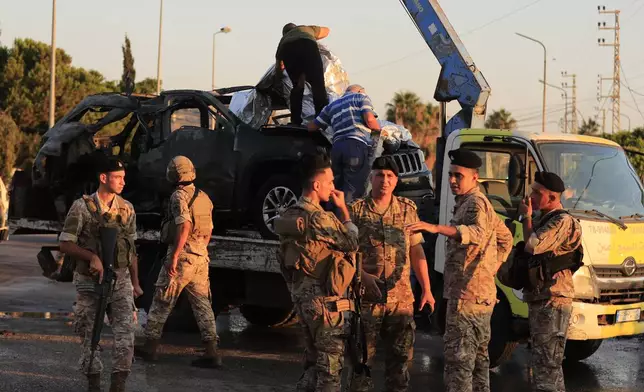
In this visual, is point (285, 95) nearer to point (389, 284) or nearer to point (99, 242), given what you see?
point (99, 242)

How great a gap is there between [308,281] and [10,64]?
4810 cm

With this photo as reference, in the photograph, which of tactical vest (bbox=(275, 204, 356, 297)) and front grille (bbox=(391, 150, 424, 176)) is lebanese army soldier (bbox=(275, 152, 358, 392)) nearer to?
tactical vest (bbox=(275, 204, 356, 297))

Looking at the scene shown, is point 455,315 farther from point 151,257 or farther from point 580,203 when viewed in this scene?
point 151,257

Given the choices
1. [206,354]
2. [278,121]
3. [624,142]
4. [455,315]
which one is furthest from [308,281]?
[624,142]

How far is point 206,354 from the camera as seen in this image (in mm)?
9023

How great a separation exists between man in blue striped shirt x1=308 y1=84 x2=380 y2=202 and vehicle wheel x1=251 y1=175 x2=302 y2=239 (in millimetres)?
762

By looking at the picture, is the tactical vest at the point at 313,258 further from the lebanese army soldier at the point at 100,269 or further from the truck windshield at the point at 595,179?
the truck windshield at the point at 595,179

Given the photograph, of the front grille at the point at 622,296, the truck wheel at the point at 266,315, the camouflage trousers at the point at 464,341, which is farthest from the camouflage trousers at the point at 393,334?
the truck wheel at the point at 266,315

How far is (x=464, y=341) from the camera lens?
6.68 meters

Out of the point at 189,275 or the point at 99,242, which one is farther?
the point at 189,275

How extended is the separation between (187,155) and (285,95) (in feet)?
4.19

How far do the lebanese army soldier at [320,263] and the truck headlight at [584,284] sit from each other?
2.94 m

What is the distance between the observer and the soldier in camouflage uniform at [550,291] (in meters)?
7.07

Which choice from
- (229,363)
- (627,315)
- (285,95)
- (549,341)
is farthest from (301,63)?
(549,341)
